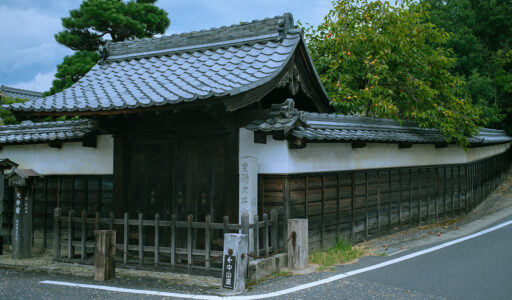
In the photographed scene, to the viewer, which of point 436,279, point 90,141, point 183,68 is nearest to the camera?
point 436,279

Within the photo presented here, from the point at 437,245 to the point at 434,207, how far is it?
4.44m

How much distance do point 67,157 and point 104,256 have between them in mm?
4435

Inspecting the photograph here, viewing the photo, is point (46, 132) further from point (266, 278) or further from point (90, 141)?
point (266, 278)

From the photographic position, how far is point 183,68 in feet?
35.3

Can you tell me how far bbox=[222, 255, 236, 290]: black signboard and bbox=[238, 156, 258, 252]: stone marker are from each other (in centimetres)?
169

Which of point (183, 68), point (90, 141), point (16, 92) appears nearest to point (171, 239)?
point (90, 141)

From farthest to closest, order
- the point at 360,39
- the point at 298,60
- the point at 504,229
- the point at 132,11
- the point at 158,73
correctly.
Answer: the point at 132,11
the point at 360,39
the point at 504,229
the point at 158,73
the point at 298,60

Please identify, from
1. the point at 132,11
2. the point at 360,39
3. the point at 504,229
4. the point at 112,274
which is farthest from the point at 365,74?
the point at 132,11

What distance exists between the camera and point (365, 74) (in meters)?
15.1

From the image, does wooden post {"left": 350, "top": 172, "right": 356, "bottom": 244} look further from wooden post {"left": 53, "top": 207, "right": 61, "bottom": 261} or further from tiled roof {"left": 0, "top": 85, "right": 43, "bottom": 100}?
tiled roof {"left": 0, "top": 85, "right": 43, "bottom": 100}

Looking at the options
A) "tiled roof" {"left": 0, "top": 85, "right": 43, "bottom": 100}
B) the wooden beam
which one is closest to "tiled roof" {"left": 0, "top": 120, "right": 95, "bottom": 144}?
the wooden beam

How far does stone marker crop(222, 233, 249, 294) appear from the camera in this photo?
689cm

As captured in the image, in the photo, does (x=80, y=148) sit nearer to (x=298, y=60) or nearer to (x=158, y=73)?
(x=158, y=73)

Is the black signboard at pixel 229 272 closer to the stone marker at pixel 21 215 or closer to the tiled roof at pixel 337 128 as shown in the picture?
the tiled roof at pixel 337 128
